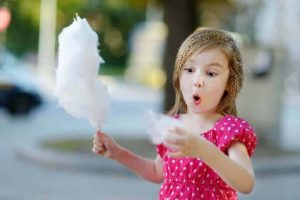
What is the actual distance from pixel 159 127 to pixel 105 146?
2.48 ft

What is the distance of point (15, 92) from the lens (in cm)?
2038

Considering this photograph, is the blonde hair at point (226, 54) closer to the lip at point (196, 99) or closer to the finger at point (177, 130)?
the lip at point (196, 99)

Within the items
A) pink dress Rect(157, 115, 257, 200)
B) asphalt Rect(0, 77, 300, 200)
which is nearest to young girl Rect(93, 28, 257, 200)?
pink dress Rect(157, 115, 257, 200)

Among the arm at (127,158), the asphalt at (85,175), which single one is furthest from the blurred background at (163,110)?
the arm at (127,158)

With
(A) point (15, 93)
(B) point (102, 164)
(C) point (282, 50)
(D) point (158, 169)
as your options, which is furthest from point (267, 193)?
(A) point (15, 93)

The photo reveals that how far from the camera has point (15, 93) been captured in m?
20.4

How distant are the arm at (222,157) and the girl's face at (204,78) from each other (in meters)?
0.18

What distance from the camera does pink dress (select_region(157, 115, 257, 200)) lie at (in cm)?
249

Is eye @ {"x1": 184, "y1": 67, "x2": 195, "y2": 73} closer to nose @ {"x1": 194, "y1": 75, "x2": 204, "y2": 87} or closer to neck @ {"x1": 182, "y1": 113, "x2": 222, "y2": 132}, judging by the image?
nose @ {"x1": 194, "y1": 75, "x2": 204, "y2": 87}

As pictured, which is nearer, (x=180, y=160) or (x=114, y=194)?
(x=180, y=160)

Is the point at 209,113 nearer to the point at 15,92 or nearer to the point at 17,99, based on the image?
the point at 15,92

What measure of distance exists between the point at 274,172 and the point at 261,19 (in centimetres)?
233

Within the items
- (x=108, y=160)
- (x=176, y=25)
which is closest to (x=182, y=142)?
(x=108, y=160)

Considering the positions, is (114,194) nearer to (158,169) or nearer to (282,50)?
(282,50)
